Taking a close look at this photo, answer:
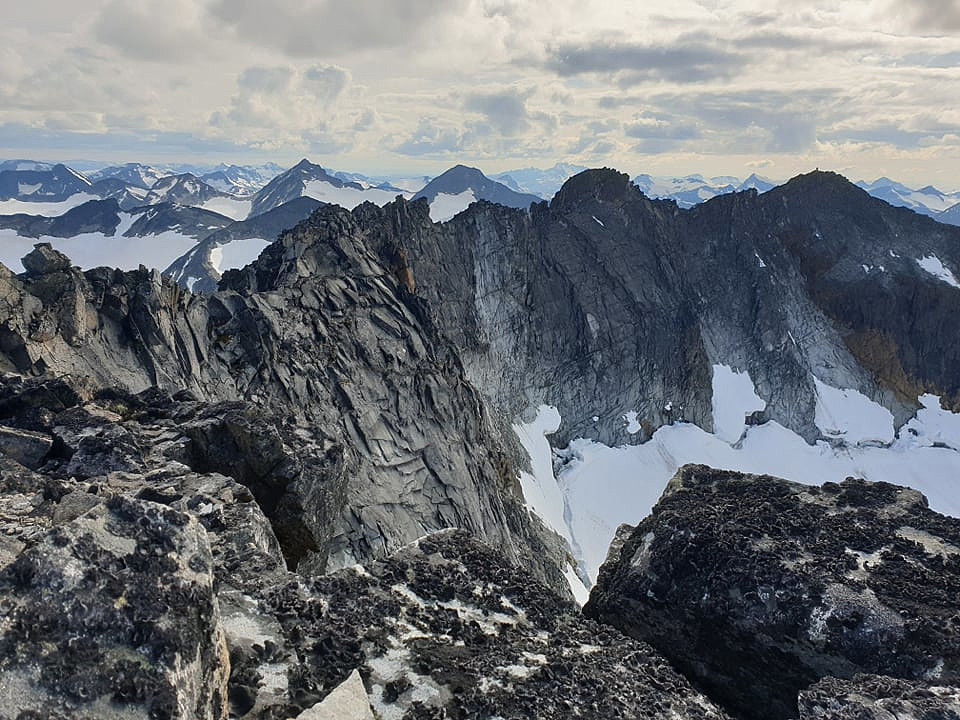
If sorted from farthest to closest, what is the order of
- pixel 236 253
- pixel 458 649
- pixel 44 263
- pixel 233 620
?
1. pixel 236 253
2. pixel 44 263
3. pixel 458 649
4. pixel 233 620

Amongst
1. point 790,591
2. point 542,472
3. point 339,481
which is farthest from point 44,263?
point 542,472

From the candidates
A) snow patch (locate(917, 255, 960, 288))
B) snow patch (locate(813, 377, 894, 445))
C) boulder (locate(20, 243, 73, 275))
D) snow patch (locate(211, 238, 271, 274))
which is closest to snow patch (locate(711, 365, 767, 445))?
snow patch (locate(813, 377, 894, 445))

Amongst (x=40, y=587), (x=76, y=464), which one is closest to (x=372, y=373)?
(x=76, y=464)

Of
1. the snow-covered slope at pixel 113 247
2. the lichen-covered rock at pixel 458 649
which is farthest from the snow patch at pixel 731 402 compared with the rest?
the snow-covered slope at pixel 113 247

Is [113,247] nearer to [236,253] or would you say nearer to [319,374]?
[236,253]

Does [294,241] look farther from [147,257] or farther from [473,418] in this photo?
[147,257]
